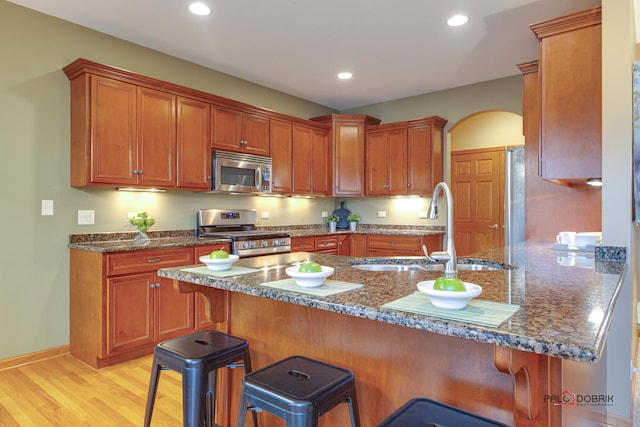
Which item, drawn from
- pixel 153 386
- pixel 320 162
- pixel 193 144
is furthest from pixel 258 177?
pixel 153 386

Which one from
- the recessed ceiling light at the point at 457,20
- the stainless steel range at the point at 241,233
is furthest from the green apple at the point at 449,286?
the stainless steel range at the point at 241,233

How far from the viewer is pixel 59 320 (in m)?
3.03

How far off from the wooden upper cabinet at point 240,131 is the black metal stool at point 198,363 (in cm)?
258

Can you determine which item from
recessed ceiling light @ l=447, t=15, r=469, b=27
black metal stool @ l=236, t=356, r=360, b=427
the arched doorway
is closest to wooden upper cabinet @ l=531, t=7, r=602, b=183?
recessed ceiling light @ l=447, t=15, r=469, b=27

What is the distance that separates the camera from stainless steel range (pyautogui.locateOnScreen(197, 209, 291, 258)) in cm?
373

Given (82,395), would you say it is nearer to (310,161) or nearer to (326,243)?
(326,243)

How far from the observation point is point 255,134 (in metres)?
4.22

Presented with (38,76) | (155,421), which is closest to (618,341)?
(155,421)

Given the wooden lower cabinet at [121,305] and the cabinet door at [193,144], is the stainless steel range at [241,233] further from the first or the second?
the wooden lower cabinet at [121,305]

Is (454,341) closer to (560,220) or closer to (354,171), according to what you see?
(560,220)

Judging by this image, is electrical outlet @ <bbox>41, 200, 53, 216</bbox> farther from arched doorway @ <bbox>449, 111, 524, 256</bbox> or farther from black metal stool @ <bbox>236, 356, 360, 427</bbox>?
arched doorway @ <bbox>449, 111, 524, 256</bbox>

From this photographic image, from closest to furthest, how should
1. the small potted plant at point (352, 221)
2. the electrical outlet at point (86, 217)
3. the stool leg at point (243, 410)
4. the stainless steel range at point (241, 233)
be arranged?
the stool leg at point (243, 410) < the electrical outlet at point (86, 217) < the stainless steel range at point (241, 233) < the small potted plant at point (352, 221)

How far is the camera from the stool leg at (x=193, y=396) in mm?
1390

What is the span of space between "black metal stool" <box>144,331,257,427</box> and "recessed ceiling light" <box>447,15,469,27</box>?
291cm
